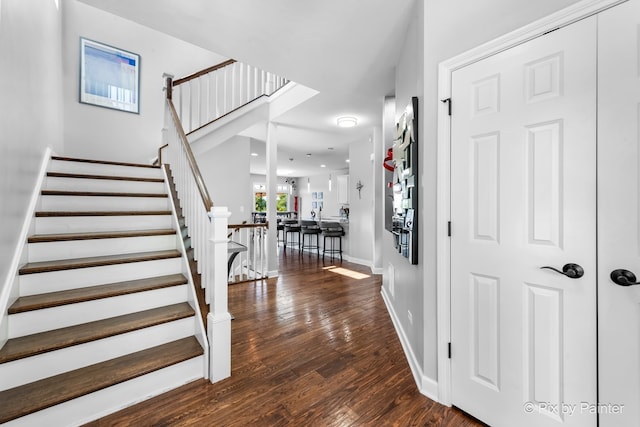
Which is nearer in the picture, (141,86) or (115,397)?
(115,397)

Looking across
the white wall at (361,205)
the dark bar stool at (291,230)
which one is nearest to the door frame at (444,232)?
the white wall at (361,205)

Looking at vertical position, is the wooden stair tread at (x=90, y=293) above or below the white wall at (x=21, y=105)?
below

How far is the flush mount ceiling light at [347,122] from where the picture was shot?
4504 millimetres

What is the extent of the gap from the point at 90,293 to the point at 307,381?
5.48 ft

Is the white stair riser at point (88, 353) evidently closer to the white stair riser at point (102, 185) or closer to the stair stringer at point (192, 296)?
the stair stringer at point (192, 296)

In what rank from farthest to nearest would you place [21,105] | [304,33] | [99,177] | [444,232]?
[99,177], [304,33], [21,105], [444,232]

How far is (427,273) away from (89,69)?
543 centimetres

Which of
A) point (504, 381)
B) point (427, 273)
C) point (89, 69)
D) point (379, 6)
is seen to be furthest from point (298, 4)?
point (89, 69)

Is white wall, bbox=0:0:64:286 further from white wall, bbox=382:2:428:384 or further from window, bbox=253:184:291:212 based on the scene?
window, bbox=253:184:291:212

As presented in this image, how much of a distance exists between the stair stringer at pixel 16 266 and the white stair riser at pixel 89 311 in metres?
0.06

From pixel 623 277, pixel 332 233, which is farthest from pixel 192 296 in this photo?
pixel 332 233

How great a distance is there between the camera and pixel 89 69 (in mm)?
4031

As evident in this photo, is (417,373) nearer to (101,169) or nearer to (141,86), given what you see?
(101,169)

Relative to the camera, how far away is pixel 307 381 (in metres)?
1.89
